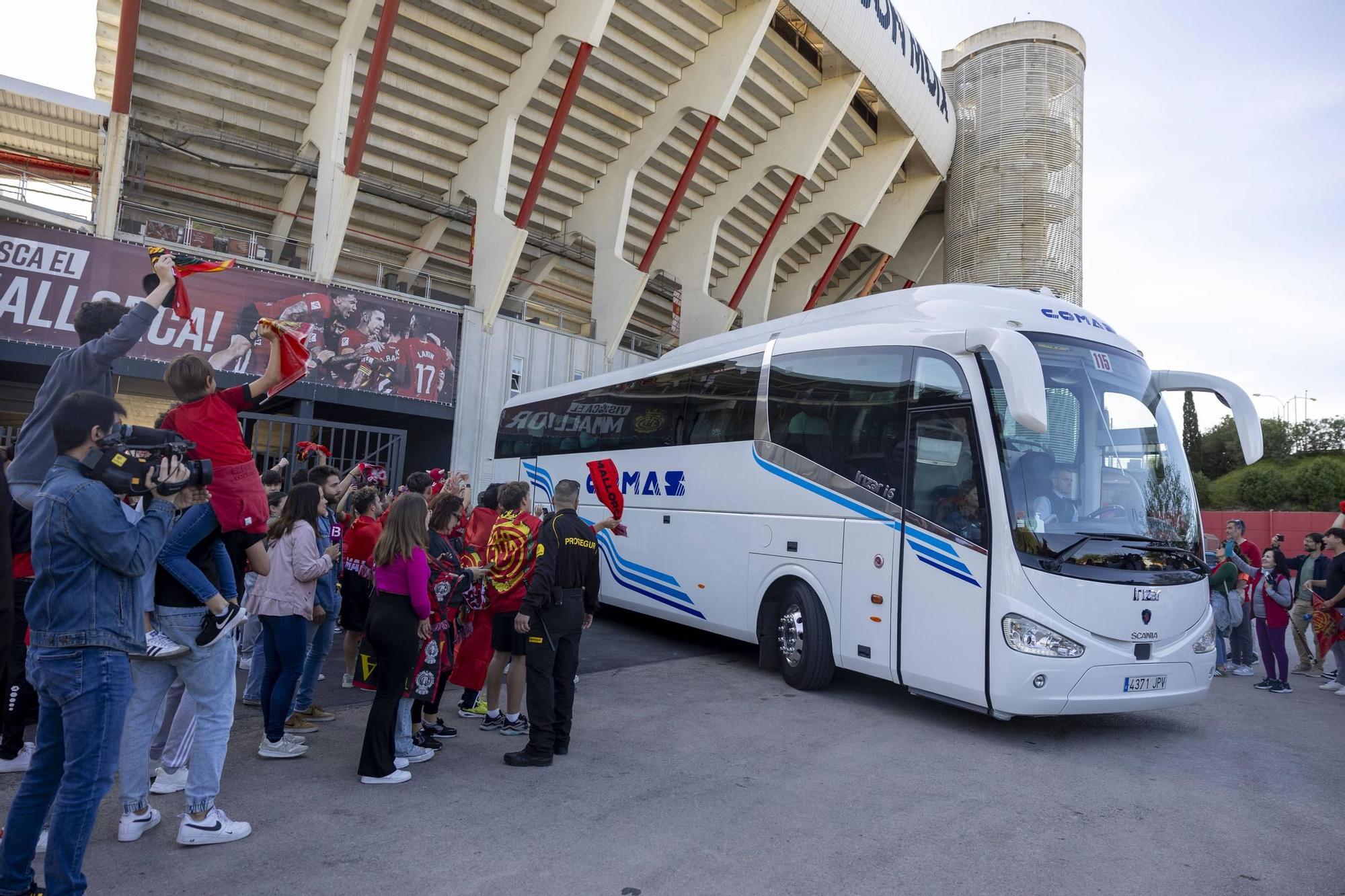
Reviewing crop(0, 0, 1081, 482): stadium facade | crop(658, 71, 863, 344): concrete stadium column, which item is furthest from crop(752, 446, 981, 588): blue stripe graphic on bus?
crop(658, 71, 863, 344): concrete stadium column

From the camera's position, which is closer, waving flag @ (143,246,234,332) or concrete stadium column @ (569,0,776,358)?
waving flag @ (143,246,234,332)

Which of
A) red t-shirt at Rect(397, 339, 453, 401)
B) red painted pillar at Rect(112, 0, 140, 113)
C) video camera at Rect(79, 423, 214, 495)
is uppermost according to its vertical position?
red painted pillar at Rect(112, 0, 140, 113)

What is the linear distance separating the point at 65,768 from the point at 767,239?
22924mm

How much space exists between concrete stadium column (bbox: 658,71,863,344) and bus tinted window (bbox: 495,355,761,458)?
10738mm

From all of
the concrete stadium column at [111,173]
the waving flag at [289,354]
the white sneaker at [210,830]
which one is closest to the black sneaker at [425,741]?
the white sneaker at [210,830]

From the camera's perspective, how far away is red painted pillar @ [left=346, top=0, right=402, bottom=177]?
15.2 metres

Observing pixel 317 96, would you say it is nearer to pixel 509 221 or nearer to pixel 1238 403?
pixel 509 221

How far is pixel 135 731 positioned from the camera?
12.3ft

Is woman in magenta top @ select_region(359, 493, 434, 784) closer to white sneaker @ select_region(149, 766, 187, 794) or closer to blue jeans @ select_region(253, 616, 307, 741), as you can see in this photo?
blue jeans @ select_region(253, 616, 307, 741)

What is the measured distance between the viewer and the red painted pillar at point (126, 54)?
14085 mm

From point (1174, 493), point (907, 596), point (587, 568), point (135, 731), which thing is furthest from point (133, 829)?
point (1174, 493)

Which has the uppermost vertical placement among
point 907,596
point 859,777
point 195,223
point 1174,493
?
point 195,223

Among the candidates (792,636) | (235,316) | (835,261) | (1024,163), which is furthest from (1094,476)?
(1024,163)

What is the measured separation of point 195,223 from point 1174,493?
19.5 m
